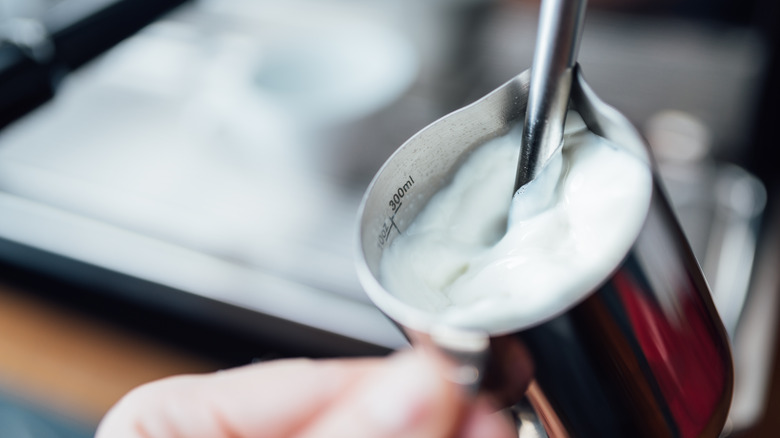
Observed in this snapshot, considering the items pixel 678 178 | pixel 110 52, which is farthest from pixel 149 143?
pixel 678 178

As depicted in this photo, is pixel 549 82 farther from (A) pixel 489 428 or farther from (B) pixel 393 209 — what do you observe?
(A) pixel 489 428

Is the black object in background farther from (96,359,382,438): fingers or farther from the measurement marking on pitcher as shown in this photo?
the measurement marking on pitcher

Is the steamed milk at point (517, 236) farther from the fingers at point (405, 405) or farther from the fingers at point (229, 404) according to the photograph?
the fingers at point (229, 404)

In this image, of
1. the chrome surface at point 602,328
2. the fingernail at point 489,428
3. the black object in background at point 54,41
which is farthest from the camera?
the black object in background at point 54,41

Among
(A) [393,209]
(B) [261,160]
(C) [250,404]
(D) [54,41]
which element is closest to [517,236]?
(A) [393,209]

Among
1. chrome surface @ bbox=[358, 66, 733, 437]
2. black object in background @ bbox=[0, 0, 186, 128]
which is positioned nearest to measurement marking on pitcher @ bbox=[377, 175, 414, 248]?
chrome surface @ bbox=[358, 66, 733, 437]

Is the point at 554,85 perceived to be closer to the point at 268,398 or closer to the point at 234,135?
the point at 268,398

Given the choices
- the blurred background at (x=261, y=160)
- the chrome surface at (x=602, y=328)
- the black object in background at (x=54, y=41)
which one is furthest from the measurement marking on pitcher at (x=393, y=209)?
the black object in background at (x=54, y=41)
